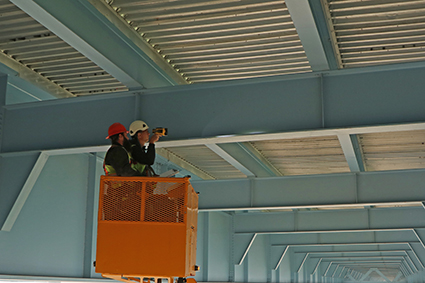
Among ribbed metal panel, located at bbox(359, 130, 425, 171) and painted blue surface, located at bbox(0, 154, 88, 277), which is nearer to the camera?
painted blue surface, located at bbox(0, 154, 88, 277)

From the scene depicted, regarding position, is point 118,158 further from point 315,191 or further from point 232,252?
point 232,252

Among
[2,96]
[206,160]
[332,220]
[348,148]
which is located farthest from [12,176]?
[332,220]

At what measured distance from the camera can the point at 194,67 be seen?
10.2 metres

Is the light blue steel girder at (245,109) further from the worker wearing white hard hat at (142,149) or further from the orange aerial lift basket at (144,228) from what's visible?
the orange aerial lift basket at (144,228)

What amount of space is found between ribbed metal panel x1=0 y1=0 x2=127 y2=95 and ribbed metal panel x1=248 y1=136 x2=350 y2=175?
5941 millimetres

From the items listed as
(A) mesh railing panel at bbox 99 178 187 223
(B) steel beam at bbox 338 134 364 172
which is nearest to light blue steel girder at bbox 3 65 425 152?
(B) steel beam at bbox 338 134 364 172

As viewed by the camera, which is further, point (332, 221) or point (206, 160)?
point (332, 221)

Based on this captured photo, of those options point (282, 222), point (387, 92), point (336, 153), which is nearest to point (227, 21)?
point (387, 92)

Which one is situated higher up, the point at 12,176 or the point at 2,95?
the point at 2,95

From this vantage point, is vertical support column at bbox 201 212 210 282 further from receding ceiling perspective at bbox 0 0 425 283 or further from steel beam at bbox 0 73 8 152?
steel beam at bbox 0 73 8 152

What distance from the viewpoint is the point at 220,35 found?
8.91 metres

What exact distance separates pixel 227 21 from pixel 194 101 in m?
1.47

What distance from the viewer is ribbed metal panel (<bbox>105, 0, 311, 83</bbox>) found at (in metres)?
8.09

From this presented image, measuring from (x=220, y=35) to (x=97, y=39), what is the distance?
85.8 inches
